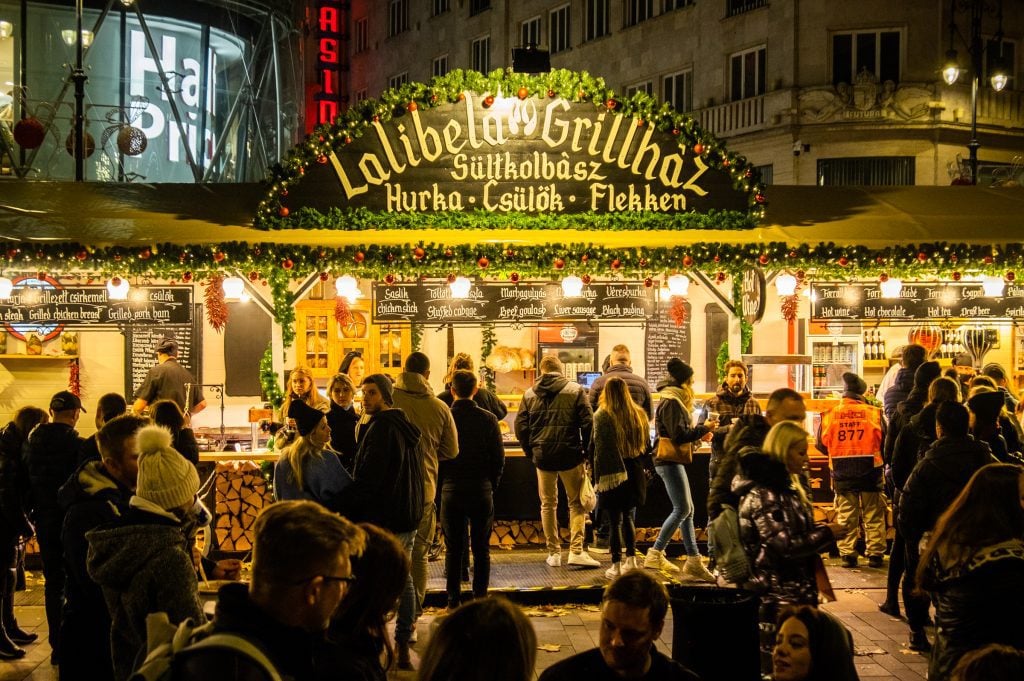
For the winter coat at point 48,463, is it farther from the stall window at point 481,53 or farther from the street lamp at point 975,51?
the stall window at point 481,53

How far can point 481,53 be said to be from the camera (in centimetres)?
3606

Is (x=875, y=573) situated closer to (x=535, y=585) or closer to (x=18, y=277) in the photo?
(x=535, y=585)

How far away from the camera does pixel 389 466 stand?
696 centimetres

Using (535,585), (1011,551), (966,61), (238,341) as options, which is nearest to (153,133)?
(238,341)

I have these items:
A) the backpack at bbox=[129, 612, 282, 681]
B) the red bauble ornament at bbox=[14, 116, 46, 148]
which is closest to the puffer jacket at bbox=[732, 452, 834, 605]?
the backpack at bbox=[129, 612, 282, 681]

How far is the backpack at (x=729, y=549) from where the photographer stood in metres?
5.51

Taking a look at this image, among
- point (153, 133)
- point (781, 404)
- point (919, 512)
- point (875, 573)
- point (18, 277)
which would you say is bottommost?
point (875, 573)

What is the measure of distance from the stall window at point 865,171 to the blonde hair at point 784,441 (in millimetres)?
22511

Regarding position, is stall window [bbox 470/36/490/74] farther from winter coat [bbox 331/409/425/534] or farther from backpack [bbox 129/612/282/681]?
backpack [bbox 129/612/282/681]

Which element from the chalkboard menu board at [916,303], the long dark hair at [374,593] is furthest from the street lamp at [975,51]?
the long dark hair at [374,593]

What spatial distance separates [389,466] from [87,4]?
63.8 ft

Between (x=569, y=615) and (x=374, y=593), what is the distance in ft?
18.0

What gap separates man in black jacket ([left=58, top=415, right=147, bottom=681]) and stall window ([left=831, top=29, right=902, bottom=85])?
2493 cm

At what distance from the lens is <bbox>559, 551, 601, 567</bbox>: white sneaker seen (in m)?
9.70
